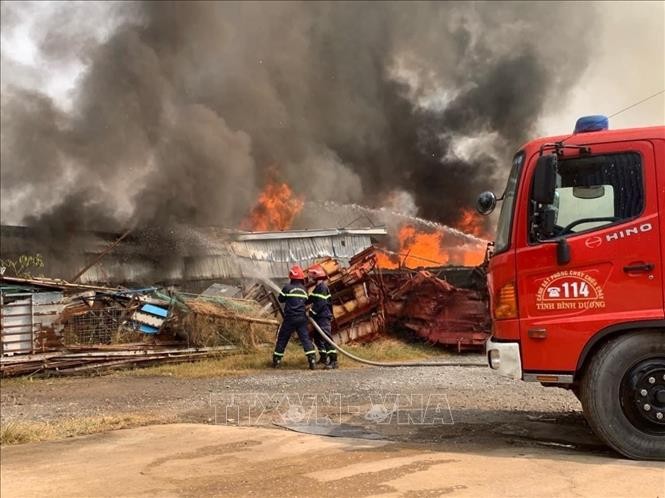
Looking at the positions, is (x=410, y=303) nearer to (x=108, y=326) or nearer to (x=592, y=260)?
(x=108, y=326)

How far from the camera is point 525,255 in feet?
14.0

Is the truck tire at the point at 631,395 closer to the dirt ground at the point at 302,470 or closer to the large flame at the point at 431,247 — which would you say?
the dirt ground at the point at 302,470

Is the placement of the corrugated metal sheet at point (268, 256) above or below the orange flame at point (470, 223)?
below

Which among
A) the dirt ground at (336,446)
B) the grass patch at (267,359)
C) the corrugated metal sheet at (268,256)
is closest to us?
the dirt ground at (336,446)

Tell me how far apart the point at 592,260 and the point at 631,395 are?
0.94 m

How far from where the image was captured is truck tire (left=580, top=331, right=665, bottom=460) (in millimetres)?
3945

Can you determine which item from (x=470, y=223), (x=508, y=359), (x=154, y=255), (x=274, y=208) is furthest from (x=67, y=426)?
(x=470, y=223)

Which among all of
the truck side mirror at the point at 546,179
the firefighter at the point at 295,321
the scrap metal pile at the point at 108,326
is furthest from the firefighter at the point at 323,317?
the truck side mirror at the point at 546,179

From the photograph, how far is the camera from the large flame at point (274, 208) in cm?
1859

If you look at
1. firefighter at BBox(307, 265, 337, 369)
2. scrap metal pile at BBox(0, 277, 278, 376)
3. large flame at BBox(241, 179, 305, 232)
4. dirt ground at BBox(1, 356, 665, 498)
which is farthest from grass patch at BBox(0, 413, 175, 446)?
large flame at BBox(241, 179, 305, 232)

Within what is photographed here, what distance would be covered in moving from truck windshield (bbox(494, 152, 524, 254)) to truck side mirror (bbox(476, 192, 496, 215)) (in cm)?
19

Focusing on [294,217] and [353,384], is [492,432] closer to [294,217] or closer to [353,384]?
[353,384]

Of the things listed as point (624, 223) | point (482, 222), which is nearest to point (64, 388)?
point (624, 223)

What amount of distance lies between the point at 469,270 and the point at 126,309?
6656mm
